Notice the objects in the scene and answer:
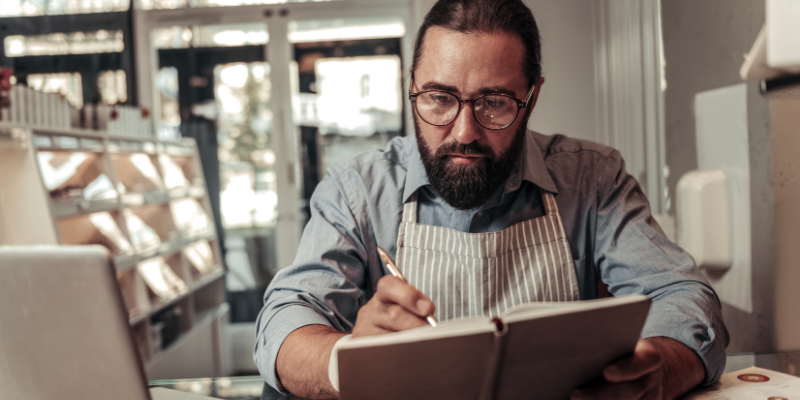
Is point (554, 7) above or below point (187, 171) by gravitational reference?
above

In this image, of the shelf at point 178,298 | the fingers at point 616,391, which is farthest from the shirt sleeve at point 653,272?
the shelf at point 178,298

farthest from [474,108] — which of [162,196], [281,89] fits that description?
[281,89]

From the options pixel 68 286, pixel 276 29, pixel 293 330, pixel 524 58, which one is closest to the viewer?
pixel 68 286

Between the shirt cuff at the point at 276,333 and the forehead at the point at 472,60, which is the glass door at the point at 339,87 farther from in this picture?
the shirt cuff at the point at 276,333

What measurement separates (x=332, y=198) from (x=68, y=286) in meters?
0.70

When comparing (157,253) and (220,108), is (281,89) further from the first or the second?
(157,253)

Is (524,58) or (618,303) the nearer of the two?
(618,303)

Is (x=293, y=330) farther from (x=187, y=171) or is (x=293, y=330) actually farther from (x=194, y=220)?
(x=187, y=171)

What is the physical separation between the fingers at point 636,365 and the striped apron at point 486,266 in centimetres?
46

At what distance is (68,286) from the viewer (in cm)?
50

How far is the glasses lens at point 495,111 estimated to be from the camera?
3.45 feet

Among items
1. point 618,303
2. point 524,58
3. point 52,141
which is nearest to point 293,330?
point 618,303

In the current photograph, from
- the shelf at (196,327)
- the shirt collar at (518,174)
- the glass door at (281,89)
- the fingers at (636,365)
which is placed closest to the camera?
the fingers at (636,365)

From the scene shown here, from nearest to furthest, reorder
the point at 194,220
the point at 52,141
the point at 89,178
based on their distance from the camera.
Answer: the point at 52,141, the point at 89,178, the point at 194,220
